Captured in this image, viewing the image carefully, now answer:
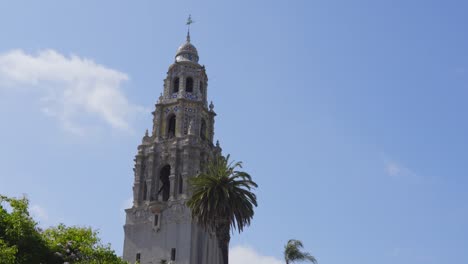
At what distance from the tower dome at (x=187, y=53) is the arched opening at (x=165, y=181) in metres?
13.0

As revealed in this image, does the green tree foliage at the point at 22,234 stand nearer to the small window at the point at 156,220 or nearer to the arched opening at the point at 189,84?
the small window at the point at 156,220

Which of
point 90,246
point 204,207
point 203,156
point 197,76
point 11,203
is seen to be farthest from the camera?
point 197,76

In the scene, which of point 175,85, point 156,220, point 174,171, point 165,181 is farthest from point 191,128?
point 156,220

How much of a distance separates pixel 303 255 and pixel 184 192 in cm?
1402

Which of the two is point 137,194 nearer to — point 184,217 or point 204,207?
point 184,217

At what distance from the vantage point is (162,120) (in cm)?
7950

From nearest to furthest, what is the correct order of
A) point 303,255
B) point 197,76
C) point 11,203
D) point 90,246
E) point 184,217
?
point 11,203 → point 90,246 → point 303,255 → point 184,217 → point 197,76

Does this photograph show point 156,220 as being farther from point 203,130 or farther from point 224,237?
point 224,237

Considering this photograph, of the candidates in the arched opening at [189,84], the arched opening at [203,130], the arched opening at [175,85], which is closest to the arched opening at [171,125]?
the arched opening at [203,130]

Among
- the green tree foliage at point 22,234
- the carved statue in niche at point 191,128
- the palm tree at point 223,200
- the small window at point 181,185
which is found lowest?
the green tree foliage at point 22,234

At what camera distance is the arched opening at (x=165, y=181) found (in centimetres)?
7585

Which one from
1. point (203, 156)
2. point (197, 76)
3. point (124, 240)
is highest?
point (197, 76)

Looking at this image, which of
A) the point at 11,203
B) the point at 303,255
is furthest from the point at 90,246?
the point at 303,255

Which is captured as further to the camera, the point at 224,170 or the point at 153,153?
the point at 153,153
